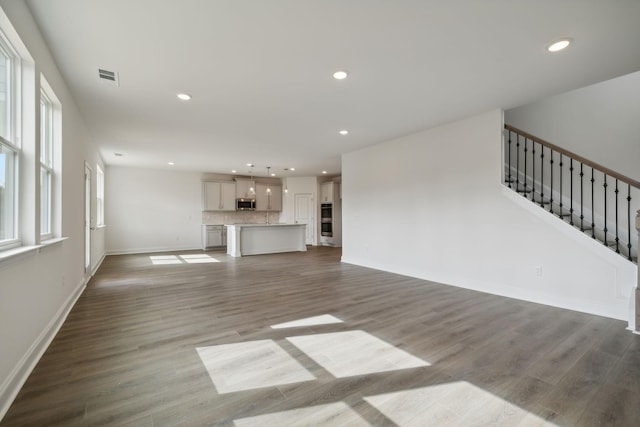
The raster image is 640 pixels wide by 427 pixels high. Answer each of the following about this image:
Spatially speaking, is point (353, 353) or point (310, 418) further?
point (353, 353)

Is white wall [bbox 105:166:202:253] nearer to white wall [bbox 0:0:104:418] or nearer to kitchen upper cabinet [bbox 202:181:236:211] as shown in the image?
kitchen upper cabinet [bbox 202:181:236:211]

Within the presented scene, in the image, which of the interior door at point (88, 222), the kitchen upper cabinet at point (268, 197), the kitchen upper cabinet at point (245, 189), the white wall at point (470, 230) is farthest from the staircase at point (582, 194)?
the kitchen upper cabinet at point (245, 189)

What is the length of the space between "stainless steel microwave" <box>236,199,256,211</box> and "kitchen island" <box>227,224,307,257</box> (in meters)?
2.10

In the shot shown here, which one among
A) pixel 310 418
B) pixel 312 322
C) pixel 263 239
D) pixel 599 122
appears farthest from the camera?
pixel 263 239

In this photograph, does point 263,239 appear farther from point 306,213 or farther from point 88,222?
point 88,222

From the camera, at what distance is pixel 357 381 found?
6.44 ft

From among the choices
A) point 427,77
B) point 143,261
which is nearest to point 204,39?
point 427,77

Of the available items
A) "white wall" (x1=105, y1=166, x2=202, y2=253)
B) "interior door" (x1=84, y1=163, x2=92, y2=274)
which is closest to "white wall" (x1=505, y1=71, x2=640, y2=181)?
"interior door" (x1=84, y1=163, x2=92, y2=274)

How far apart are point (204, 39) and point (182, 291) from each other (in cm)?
343

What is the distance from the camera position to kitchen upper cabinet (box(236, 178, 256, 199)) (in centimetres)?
1056

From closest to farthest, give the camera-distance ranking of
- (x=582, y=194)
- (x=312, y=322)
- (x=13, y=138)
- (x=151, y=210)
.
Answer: (x=13, y=138) → (x=312, y=322) → (x=582, y=194) → (x=151, y=210)

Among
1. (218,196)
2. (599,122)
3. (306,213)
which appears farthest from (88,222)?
(599,122)

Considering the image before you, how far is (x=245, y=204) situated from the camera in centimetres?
1074

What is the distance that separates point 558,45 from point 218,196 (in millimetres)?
9539
